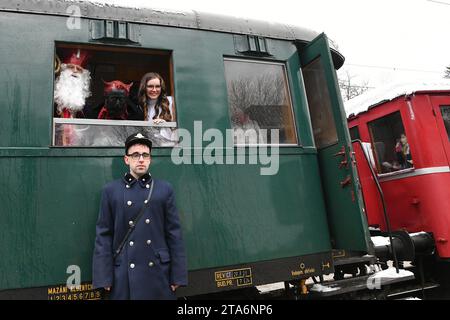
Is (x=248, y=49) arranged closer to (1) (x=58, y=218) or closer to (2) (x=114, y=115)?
(2) (x=114, y=115)

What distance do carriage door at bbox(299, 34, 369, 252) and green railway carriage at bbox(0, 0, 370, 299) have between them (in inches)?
0.5

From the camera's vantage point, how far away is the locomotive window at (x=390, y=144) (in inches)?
185

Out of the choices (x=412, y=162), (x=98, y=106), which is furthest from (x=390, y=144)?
(x=98, y=106)

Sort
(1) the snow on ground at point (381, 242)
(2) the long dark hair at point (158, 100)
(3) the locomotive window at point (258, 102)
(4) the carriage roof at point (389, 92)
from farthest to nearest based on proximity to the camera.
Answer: (4) the carriage roof at point (389, 92) → (1) the snow on ground at point (381, 242) → (3) the locomotive window at point (258, 102) → (2) the long dark hair at point (158, 100)

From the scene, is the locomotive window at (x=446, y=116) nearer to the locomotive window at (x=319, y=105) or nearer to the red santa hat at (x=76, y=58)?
the locomotive window at (x=319, y=105)

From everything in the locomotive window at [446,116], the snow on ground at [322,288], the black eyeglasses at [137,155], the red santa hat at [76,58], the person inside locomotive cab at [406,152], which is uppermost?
the red santa hat at [76,58]

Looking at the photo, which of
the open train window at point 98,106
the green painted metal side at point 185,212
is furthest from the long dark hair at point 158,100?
the green painted metal side at point 185,212

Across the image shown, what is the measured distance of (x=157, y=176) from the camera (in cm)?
280

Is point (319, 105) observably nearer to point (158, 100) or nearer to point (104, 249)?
point (158, 100)

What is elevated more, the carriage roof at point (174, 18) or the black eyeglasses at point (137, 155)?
the carriage roof at point (174, 18)

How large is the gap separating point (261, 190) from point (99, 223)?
4.50 feet

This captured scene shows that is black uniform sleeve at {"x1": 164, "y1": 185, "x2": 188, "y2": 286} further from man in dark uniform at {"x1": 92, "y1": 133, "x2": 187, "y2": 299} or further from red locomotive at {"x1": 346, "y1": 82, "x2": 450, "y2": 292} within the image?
red locomotive at {"x1": 346, "y1": 82, "x2": 450, "y2": 292}
